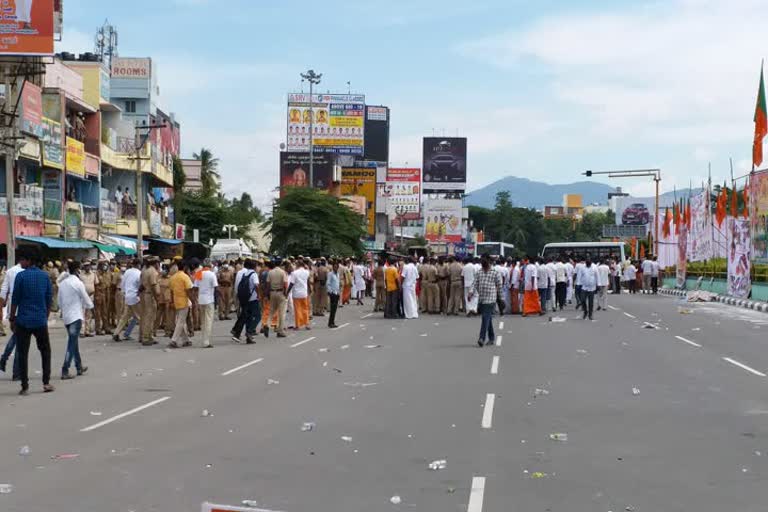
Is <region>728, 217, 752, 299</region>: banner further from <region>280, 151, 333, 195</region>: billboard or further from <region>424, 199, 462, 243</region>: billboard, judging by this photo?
<region>424, 199, 462, 243</region>: billboard

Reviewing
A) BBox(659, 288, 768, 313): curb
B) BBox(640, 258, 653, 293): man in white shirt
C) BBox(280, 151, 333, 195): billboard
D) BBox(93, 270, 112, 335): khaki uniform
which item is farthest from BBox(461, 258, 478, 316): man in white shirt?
BBox(280, 151, 333, 195): billboard

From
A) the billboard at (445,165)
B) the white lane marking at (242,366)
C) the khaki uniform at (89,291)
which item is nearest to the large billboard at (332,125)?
the billboard at (445,165)

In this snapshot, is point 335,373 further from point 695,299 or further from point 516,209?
point 516,209

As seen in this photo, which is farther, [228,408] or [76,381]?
[76,381]

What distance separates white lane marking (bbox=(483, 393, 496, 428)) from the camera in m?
11.1

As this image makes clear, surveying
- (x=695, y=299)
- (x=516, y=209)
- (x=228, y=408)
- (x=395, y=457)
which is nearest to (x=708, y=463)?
(x=395, y=457)

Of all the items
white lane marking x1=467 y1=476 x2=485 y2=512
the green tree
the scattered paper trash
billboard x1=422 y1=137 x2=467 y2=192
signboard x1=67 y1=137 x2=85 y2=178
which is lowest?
the scattered paper trash

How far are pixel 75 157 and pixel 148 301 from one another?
23293mm

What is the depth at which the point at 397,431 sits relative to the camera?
1055cm

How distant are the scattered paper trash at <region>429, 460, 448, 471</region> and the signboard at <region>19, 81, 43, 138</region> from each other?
97.6 feet

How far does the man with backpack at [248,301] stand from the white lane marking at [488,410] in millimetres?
9909

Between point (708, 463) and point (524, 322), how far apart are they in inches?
774

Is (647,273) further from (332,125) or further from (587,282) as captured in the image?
(332,125)

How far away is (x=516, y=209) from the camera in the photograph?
470 feet
